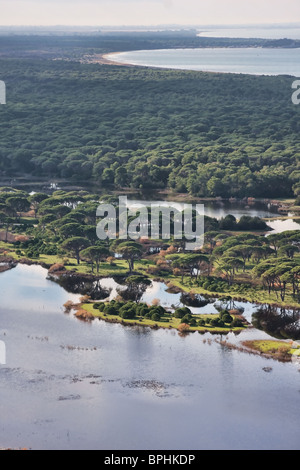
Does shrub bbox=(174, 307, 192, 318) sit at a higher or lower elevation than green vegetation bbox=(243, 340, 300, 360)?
higher

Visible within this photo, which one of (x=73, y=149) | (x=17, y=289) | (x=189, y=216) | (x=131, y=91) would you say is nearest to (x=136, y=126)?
(x=73, y=149)

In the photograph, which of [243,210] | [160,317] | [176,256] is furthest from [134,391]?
[243,210]

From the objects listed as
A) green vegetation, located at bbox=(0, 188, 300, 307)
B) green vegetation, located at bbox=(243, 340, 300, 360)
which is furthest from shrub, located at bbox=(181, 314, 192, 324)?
green vegetation, located at bbox=(0, 188, 300, 307)

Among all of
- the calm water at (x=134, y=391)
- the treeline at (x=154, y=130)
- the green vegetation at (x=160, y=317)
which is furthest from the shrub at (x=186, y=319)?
the treeline at (x=154, y=130)

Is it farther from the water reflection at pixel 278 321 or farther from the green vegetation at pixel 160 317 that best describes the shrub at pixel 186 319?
the water reflection at pixel 278 321

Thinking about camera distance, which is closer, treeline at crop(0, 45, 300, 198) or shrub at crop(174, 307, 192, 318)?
shrub at crop(174, 307, 192, 318)

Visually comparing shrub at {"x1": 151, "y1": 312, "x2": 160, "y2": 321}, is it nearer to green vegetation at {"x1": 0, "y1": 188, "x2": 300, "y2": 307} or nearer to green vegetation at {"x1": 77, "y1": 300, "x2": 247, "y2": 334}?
green vegetation at {"x1": 77, "y1": 300, "x2": 247, "y2": 334}
